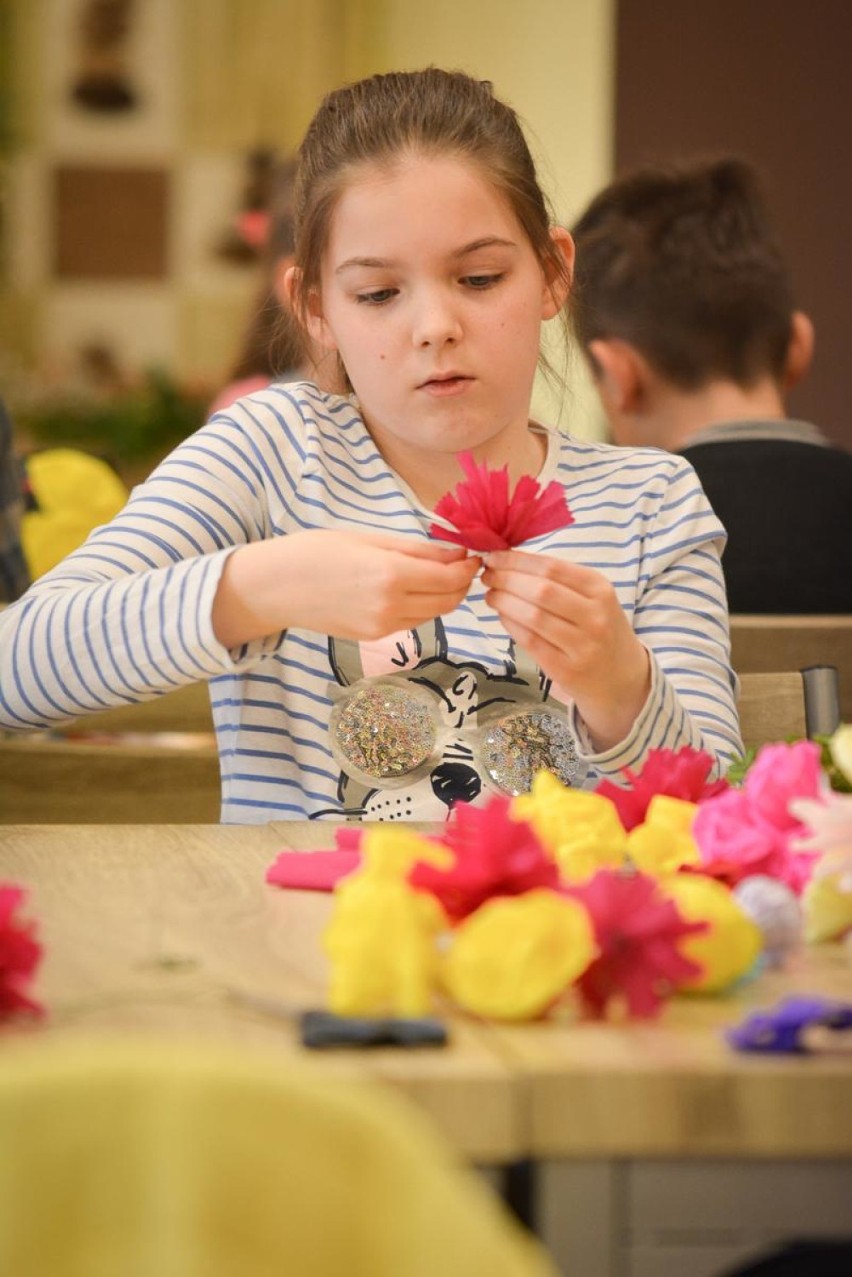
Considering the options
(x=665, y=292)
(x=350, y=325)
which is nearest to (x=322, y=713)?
(x=350, y=325)

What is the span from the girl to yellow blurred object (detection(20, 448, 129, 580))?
762 mm

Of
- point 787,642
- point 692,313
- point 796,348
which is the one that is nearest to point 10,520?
point 692,313

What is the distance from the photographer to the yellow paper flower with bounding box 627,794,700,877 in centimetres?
95

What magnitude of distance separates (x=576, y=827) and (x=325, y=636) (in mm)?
603

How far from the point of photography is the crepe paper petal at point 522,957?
711 mm

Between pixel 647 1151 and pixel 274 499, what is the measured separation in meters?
1.00

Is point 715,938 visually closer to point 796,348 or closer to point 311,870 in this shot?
point 311,870

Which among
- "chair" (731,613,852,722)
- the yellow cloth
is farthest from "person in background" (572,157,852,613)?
the yellow cloth

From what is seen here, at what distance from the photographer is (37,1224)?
16.5 inches

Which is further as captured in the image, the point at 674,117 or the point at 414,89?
the point at 674,117

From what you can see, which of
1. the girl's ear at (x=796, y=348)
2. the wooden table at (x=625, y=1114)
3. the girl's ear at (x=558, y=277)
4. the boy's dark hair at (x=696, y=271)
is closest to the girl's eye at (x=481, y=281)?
the girl's ear at (x=558, y=277)

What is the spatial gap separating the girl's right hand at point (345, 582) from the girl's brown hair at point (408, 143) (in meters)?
0.44

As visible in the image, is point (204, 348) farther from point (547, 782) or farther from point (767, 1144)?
point (767, 1144)

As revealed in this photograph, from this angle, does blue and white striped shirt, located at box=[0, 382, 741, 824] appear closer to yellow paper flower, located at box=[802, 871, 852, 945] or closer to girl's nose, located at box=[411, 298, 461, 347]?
girl's nose, located at box=[411, 298, 461, 347]
